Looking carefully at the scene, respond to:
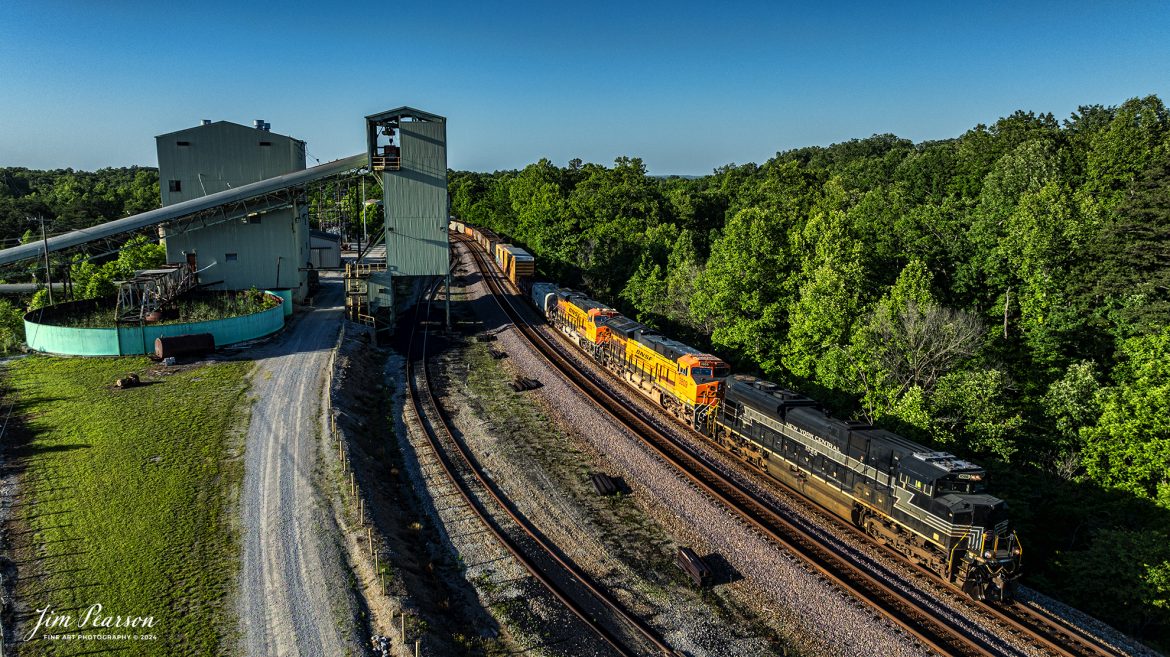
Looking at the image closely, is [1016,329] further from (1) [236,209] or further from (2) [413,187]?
(1) [236,209]

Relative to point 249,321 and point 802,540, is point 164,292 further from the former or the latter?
point 802,540

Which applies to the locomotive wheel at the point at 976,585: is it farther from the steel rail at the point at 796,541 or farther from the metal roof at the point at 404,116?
the metal roof at the point at 404,116

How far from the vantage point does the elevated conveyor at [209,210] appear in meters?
45.1

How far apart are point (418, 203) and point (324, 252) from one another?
24.0 meters

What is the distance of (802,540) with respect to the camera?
71.7 ft

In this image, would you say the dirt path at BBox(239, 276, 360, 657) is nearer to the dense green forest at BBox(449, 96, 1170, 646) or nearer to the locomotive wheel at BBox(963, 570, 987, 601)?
the locomotive wheel at BBox(963, 570, 987, 601)

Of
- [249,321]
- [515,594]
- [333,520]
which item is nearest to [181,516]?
[333,520]

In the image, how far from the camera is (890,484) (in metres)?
20.8

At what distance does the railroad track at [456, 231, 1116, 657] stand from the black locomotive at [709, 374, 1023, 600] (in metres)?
1.20

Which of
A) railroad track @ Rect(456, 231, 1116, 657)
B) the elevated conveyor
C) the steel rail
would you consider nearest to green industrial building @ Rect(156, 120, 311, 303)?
the elevated conveyor

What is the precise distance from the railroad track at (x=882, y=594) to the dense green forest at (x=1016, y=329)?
535 cm

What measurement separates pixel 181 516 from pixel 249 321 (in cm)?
2443

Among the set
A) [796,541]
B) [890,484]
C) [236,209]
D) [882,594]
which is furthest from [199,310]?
[882,594]

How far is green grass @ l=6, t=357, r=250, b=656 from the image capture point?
16375 millimetres
